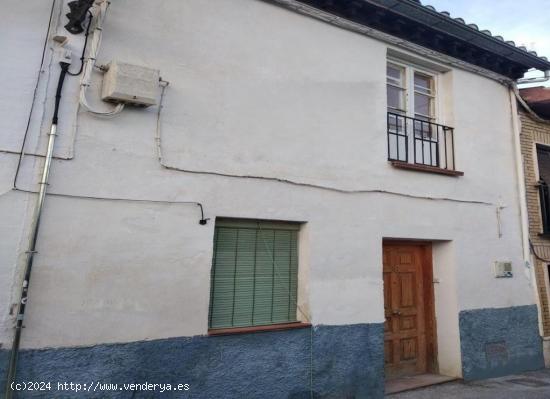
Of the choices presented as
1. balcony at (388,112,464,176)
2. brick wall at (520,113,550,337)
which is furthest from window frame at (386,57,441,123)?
brick wall at (520,113,550,337)

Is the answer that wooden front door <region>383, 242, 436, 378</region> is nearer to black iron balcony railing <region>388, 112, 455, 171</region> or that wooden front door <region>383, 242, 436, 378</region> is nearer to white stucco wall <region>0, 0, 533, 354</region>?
white stucco wall <region>0, 0, 533, 354</region>

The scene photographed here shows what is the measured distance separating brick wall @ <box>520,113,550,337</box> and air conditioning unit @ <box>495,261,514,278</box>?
76 centimetres

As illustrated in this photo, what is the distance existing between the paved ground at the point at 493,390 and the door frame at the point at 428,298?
416mm

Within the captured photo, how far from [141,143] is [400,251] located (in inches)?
153

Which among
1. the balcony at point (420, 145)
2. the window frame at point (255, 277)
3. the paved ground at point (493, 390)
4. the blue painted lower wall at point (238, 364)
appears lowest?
the paved ground at point (493, 390)

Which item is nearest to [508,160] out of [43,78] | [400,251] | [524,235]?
[524,235]

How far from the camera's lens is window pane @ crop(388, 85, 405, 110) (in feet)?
20.4

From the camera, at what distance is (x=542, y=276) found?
699 cm

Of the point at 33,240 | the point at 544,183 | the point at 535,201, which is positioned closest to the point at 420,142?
the point at 535,201

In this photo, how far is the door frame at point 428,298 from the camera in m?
6.06

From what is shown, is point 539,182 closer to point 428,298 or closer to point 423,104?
point 423,104

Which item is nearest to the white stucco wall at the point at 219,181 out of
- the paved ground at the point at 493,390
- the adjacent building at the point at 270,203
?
the adjacent building at the point at 270,203

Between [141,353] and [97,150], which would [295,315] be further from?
[97,150]

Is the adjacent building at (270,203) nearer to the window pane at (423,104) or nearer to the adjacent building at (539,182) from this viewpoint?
the window pane at (423,104)
